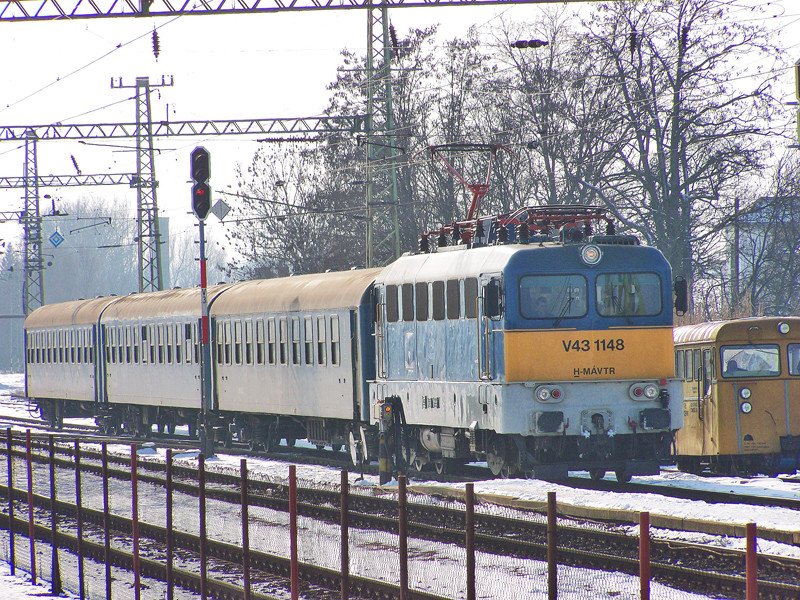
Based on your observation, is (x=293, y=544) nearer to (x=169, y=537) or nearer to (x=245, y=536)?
(x=245, y=536)

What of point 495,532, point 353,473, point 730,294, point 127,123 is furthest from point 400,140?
point 495,532

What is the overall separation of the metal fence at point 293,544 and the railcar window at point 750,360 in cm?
740

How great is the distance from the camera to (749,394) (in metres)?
18.7

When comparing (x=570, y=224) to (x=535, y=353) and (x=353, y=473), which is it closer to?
(x=535, y=353)

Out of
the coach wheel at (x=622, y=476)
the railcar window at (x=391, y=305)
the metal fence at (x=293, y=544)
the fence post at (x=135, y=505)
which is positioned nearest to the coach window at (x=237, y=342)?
the railcar window at (x=391, y=305)

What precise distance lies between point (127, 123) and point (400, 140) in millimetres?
9207

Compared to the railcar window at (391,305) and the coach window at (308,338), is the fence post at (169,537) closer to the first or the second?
the railcar window at (391,305)

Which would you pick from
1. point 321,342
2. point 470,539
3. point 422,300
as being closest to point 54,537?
point 470,539

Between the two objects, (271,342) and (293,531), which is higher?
(271,342)

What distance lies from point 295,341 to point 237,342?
A: 10.2 feet

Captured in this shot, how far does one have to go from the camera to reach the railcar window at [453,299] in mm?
17766

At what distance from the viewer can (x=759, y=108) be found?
38.3 m

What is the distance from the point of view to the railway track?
742cm

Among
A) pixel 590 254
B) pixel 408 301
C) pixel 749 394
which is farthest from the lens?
pixel 408 301
